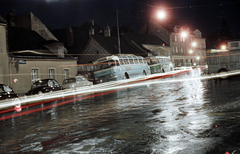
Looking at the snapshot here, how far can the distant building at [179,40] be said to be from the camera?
82812 mm

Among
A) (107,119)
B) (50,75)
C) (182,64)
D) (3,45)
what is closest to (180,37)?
(182,64)

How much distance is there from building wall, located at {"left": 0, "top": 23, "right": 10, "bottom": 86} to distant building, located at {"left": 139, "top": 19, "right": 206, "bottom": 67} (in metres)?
60.5

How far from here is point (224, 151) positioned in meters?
4.63

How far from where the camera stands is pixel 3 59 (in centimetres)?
2720

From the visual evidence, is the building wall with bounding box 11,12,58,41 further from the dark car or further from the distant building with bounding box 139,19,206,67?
the distant building with bounding box 139,19,206,67

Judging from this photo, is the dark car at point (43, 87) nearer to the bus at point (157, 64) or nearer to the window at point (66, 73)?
Answer: the window at point (66, 73)

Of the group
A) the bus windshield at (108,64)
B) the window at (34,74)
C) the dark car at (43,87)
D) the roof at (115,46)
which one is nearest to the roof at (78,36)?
the roof at (115,46)

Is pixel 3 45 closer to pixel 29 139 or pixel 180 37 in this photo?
pixel 29 139

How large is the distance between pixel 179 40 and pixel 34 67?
64.4 m

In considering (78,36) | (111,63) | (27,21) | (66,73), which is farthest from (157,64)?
(78,36)

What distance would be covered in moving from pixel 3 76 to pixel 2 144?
22.5m

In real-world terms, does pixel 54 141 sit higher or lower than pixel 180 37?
lower

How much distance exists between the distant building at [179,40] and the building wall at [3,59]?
60.5 metres

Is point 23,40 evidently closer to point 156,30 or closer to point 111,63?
point 111,63
